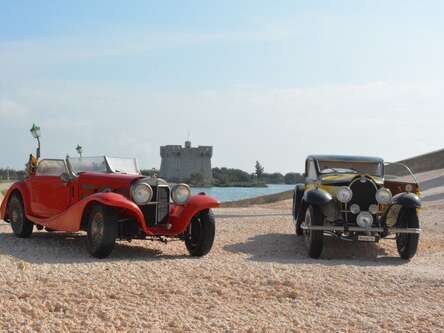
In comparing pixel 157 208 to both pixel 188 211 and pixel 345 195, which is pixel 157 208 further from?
pixel 345 195

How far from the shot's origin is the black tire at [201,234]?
30.9 ft

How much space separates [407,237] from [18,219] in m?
6.65

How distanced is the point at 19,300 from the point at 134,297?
1.06 meters

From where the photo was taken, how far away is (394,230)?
9945 millimetres

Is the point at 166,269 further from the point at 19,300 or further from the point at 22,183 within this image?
the point at 22,183

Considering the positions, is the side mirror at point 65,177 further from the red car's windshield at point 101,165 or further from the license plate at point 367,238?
the license plate at point 367,238

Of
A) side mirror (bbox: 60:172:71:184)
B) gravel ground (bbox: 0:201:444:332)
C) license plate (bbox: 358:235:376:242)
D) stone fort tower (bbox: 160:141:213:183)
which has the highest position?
stone fort tower (bbox: 160:141:213:183)

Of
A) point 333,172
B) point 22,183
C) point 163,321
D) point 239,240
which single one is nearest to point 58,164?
point 22,183

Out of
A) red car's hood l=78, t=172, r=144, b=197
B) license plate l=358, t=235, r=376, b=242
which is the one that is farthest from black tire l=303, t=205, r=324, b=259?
red car's hood l=78, t=172, r=144, b=197

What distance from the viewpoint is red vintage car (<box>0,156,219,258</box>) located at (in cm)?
884

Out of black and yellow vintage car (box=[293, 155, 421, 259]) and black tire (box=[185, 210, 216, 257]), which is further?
black and yellow vintage car (box=[293, 155, 421, 259])

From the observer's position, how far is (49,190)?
35.1 ft

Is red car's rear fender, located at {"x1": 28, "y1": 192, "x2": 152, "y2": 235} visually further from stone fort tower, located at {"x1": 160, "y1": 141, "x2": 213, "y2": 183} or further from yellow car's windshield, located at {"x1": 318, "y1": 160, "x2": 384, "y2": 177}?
stone fort tower, located at {"x1": 160, "y1": 141, "x2": 213, "y2": 183}

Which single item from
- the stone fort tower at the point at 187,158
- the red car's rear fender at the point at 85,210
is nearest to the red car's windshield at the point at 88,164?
the red car's rear fender at the point at 85,210
